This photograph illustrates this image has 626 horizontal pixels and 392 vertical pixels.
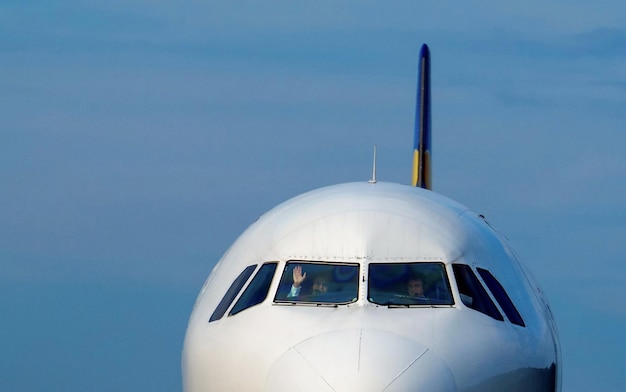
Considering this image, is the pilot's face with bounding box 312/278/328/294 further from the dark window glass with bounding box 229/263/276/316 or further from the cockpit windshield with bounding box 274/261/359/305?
the dark window glass with bounding box 229/263/276/316

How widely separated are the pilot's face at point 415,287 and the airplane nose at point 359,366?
1.42m

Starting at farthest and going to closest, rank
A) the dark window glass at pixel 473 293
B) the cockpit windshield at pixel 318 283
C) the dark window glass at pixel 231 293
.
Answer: the dark window glass at pixel 231 293, the dark window glass at pixel 473 293, the cockpit windshield at pixel 318 283

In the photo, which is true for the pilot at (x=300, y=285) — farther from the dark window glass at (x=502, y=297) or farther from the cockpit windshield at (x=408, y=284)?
the dark window glass at (x=502, y=297)

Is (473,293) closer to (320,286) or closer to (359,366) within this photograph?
(320,286)

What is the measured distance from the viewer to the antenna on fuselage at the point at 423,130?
3438cm

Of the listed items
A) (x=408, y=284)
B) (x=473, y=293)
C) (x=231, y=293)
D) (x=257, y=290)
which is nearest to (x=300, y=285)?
(x=257, y=290)

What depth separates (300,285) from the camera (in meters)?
17.2

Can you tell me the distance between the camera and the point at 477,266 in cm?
1761

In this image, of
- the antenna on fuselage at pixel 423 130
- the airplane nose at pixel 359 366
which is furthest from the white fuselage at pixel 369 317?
the antenna on fuselage at pixel 423 130

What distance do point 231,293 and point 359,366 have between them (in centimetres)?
351

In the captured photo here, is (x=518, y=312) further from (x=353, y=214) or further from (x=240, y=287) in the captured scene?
(x=240, y=287)

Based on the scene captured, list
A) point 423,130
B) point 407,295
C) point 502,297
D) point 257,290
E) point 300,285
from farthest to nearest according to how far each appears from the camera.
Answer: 1. point 423,130
2. point 502,297
3. point 257,290
4. point 300,285
5. point 407,295

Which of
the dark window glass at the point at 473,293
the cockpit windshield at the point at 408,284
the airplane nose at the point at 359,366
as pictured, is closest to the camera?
the airplane nose at the point at 359,366

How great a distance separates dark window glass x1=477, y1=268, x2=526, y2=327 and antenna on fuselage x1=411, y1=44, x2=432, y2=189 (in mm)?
15546
